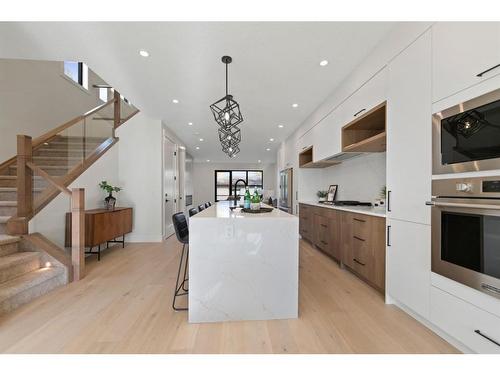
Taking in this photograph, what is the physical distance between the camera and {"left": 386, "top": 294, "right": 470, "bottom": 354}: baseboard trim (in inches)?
56.4

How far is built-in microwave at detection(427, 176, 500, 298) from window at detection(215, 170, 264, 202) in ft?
32.4

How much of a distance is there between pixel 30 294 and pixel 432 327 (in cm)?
357

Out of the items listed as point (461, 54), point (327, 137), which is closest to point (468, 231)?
point (461, 54)

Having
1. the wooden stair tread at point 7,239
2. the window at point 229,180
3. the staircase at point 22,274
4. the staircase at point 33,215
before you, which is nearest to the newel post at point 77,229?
the staircase at point 33,215

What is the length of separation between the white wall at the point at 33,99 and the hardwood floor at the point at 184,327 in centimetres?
300

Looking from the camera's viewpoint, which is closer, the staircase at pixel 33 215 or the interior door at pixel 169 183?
the staircase at pixel 33 215

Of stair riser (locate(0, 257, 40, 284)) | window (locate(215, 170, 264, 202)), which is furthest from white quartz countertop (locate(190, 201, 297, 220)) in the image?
window (locate(215, 170, 264, 202))

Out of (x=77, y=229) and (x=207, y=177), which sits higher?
(x=207, y=177)

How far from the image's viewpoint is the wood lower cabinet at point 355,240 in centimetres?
224

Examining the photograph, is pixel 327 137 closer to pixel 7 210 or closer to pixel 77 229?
pixel 77 229

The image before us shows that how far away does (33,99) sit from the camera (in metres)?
3.93

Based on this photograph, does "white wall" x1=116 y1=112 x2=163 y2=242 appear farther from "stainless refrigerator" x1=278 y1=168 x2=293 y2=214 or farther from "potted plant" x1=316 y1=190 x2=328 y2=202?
"potted plant" x1=316 y1=190 x2=328 y2=202

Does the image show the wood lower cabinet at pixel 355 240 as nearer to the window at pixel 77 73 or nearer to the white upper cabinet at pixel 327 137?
the white upper cabinet at pixel 327 137
